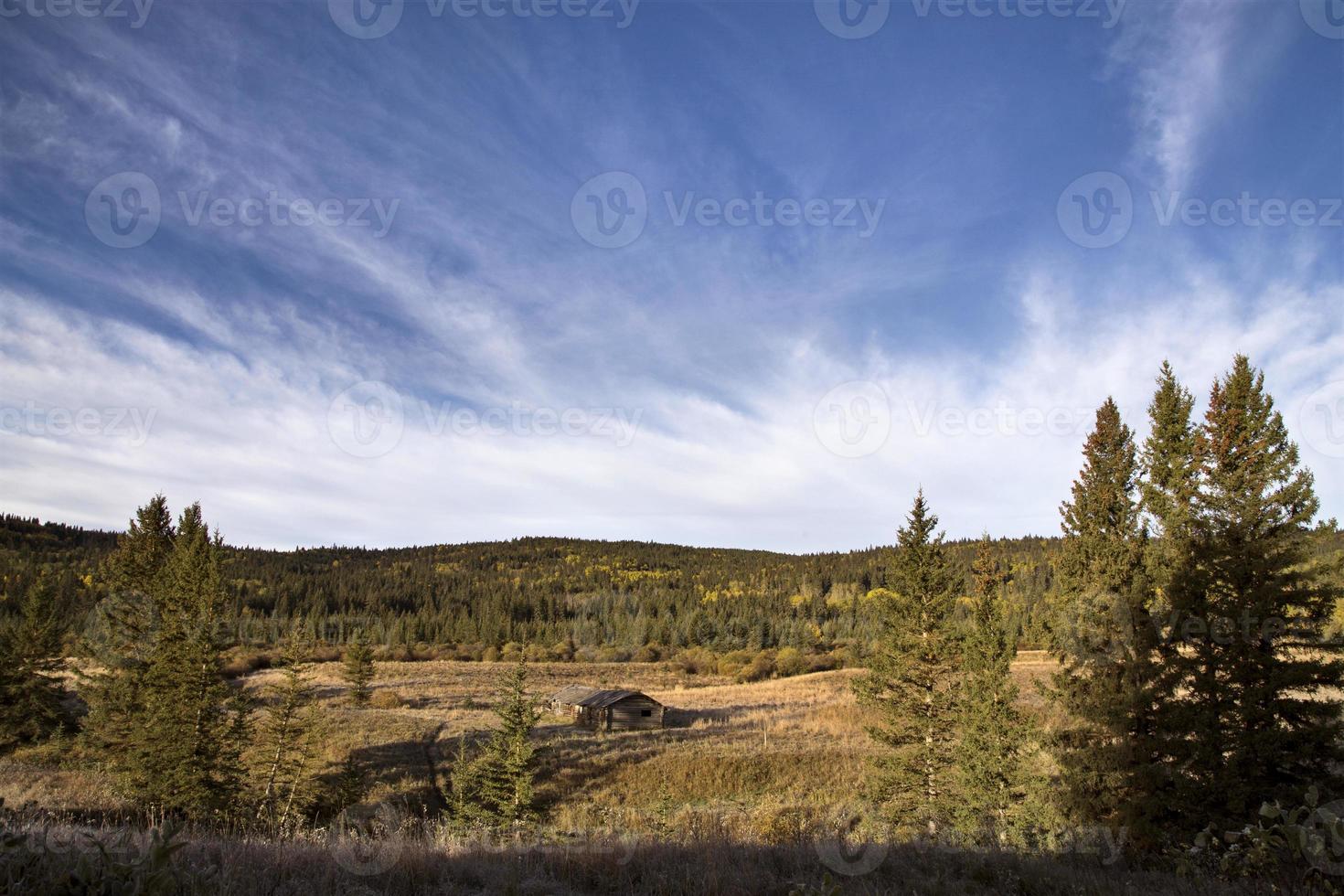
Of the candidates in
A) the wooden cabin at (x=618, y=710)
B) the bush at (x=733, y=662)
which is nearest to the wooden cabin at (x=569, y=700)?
the wooden cabin at (x=618, y=710)

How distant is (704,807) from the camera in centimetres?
2578

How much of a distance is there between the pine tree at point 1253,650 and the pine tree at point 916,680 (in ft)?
24.0

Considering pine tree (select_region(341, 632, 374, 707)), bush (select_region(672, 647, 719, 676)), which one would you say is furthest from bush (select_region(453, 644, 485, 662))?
pine tree (select_region(341, 632, 374, 707))

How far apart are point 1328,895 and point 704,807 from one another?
2335 centimetres

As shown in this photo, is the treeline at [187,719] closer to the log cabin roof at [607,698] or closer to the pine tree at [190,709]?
the pine tree at [190,709]

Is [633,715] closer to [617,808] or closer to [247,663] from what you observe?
[617,808]

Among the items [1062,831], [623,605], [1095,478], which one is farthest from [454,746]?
[623,605]

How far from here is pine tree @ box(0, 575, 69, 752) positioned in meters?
31.7

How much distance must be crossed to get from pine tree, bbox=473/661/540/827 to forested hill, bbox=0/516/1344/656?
61.7 metres

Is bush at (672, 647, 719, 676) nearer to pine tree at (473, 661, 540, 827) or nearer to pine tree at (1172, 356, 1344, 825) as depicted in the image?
pine tree at (473, 661, 540, 827)

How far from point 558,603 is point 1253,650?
5689 inches

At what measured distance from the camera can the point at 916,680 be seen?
22.8 metres

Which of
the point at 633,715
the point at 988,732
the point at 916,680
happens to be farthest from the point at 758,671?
the point at 988,732

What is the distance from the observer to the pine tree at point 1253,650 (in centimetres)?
1441
